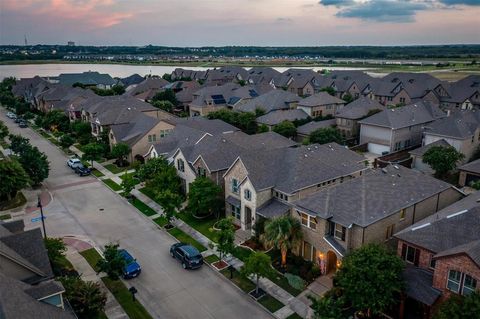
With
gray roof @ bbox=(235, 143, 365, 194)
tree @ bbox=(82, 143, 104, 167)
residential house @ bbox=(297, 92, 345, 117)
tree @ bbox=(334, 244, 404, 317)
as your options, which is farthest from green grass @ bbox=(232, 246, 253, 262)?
residential house @ bbox=(297, 92, 345, 117)

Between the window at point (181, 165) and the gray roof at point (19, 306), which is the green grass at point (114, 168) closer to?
the window at point (181, 165)

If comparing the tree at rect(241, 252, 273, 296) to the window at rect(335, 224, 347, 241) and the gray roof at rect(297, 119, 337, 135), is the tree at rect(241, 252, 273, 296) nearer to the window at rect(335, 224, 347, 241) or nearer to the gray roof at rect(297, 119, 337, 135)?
the window at rect(335, 224, 347, 241)

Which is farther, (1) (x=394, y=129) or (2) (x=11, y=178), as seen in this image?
(1) (x=394, y=129)

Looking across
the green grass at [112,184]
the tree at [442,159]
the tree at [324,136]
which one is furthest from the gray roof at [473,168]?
the green grass at [112,184]

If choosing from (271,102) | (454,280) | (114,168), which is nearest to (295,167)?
(454,280)

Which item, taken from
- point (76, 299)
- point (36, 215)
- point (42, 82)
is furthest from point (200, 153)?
point (42, 82)

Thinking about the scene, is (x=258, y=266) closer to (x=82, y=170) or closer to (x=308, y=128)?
(x=82, y=170)
